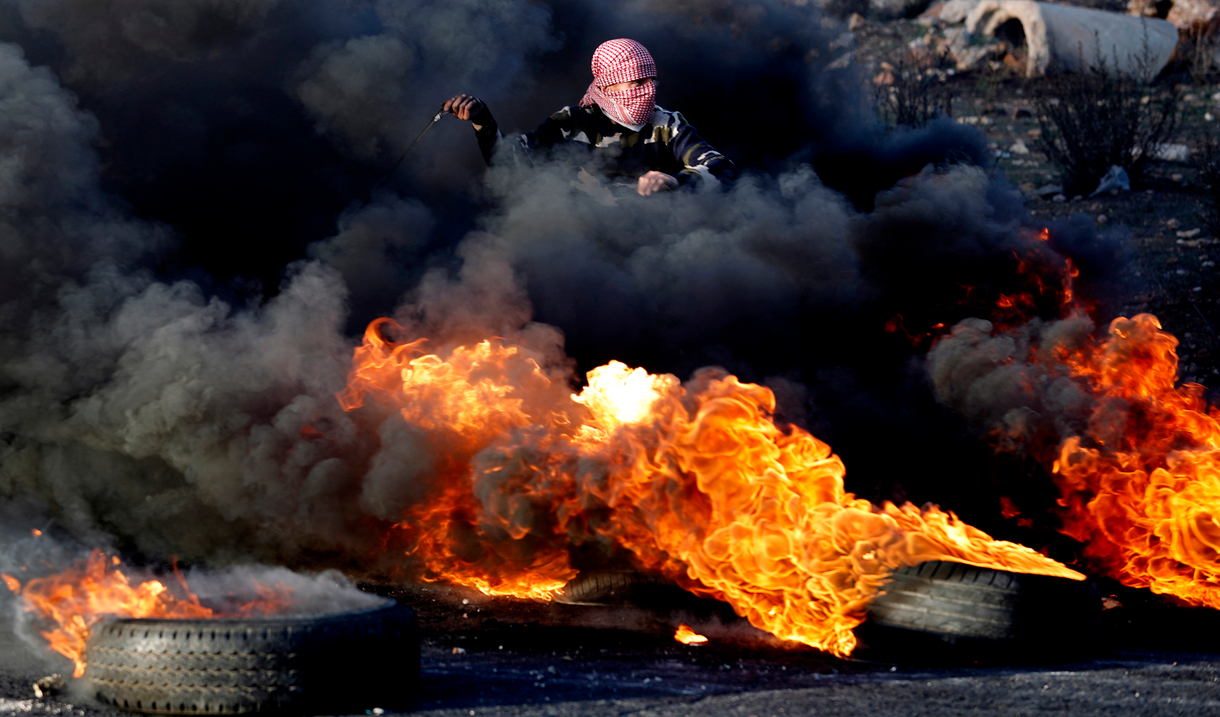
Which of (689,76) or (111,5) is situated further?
(689,76)

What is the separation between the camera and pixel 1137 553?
251 inches

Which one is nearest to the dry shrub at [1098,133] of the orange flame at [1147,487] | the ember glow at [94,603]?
the orange flame at [1147,487]

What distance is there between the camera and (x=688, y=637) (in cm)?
557

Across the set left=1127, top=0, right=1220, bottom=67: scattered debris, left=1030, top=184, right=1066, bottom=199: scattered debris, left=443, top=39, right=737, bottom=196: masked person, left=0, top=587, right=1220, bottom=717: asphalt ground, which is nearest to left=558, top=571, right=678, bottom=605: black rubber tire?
left=0, top=587, right=1220, bottom=717: asphalt ground

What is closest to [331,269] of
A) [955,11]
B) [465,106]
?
[465,106]

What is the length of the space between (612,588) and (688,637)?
61 centimetres

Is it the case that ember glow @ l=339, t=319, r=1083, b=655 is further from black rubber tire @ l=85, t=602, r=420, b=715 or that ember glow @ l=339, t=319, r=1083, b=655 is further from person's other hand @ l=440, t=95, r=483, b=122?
person's other hand @ l=440, t=95, r=483, b=122

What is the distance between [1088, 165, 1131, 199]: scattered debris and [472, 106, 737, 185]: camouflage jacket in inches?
373

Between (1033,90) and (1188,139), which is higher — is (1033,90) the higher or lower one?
the higher one

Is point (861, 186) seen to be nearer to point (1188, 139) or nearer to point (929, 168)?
point (929, 168)

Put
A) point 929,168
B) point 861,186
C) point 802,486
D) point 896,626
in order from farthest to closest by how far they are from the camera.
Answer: point 861,186, point 929,168, point 802,486, point 896,626

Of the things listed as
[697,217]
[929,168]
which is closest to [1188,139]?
[929,168]

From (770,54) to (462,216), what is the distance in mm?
4251

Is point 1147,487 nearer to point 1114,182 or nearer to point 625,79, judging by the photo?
point 625,79
